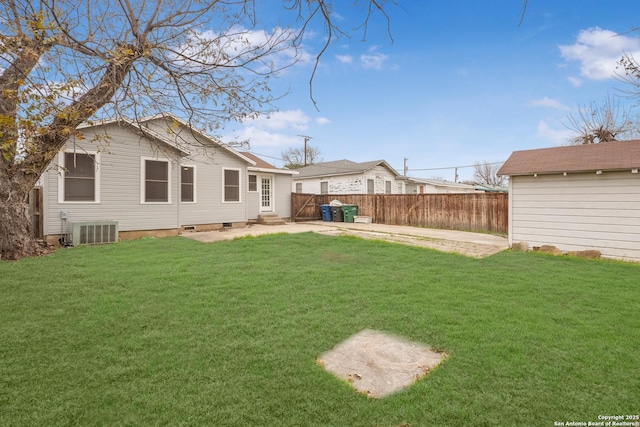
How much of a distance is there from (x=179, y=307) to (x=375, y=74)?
6.04 m

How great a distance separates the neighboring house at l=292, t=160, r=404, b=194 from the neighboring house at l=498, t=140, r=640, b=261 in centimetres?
1152

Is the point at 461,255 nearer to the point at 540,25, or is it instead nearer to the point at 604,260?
the point at 604,260

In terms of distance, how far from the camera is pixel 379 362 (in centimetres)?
272

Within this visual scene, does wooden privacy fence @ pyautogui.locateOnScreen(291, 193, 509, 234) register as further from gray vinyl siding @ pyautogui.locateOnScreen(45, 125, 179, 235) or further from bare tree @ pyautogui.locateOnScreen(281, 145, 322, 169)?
bare tree @ pyautogui.locateOnScreen(281, 145, 322, 169)

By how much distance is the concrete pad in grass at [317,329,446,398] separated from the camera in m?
2.43

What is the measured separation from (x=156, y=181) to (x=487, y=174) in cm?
4080

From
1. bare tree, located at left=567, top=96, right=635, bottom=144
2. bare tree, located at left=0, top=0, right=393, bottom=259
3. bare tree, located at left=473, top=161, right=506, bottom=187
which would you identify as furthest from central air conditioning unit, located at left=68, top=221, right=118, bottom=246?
bare tree, located at left=473, top=161, right=506, bottom=187

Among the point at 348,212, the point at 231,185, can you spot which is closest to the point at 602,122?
the point at 348,212

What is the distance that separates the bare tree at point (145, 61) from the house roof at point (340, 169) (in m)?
16.7

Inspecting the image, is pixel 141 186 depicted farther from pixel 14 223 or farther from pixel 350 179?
pixel 350 179

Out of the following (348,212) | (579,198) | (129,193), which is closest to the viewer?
(579,198)

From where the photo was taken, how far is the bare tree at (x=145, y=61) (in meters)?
3.27

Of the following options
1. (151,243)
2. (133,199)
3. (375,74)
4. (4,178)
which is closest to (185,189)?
(133,199)

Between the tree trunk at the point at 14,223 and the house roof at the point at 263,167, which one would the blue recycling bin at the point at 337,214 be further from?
the tree trunk at the point at 14,223
